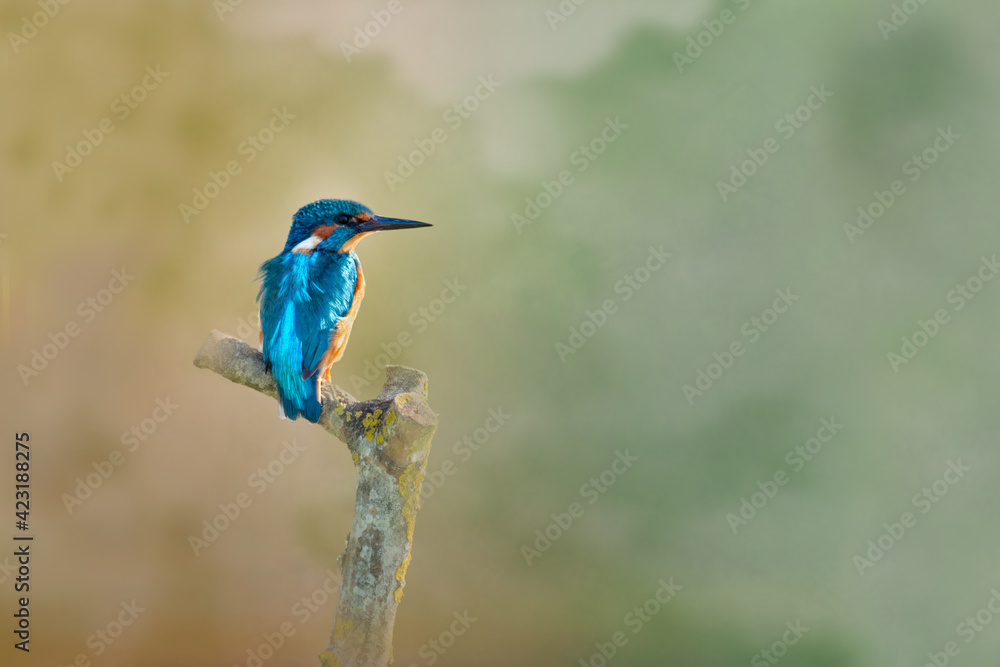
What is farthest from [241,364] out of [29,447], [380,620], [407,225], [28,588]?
[28,588]

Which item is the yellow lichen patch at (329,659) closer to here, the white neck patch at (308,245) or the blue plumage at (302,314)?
the blue plumage at (302,314)

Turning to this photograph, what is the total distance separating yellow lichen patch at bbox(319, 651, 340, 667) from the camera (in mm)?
2297

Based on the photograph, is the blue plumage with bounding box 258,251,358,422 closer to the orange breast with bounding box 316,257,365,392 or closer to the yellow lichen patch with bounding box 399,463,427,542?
the orange breast with bounding box 316,257,365,392

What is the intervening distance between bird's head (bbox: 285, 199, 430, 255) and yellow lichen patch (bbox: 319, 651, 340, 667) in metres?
1.34

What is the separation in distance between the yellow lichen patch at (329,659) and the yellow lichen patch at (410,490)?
1.31 feet

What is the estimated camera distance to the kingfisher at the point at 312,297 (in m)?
2.58

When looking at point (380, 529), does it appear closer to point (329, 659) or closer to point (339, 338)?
point (329, 659)

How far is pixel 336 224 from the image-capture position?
2818 mm

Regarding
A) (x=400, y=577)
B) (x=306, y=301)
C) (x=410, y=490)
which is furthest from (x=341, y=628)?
(x=306, y=301)

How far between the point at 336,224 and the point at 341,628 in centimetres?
136

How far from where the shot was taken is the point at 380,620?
2307mm

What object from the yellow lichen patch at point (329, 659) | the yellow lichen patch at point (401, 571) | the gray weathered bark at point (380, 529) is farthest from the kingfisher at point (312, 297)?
the yellow lichen patch at point (329, 659)

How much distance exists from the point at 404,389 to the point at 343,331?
1.35 ft

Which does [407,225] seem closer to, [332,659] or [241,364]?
[241,364]
